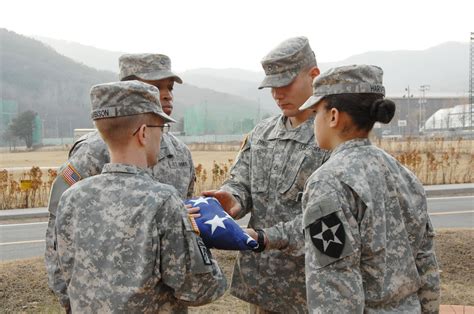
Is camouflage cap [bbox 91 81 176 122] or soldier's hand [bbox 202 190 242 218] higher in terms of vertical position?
camouflage cap [bbox 91 81 176 122]

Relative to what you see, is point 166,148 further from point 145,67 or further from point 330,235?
point 330,235

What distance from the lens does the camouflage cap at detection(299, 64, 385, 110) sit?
Result: 2.09 m

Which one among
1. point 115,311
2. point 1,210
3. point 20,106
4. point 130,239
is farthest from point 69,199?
point 20,106

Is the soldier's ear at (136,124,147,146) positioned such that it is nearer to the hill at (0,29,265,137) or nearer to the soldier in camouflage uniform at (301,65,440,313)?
the soldier in camouflage uniform at (301,65,440,313)

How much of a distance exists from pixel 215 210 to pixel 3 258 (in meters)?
6.40

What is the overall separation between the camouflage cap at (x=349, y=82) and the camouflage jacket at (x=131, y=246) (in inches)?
25.7

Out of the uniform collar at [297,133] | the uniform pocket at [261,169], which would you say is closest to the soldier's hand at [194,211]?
the uniform pocket at [261,169]

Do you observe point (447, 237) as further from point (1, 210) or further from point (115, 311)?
point (1, 210)

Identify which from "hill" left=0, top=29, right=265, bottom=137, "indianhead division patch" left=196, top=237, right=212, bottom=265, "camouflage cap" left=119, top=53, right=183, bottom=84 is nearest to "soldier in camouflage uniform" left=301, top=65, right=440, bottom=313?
"indianhead division patch" left=196, top=237, right=212, bottom=265

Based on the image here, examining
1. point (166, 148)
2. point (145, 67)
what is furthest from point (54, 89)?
point (166, 148)

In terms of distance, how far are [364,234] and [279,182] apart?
0.84 m

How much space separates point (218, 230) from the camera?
2273mm

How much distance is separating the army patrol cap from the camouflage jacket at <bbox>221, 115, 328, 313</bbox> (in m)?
0.21

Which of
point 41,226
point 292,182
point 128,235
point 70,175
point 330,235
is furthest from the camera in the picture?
point 41,226
